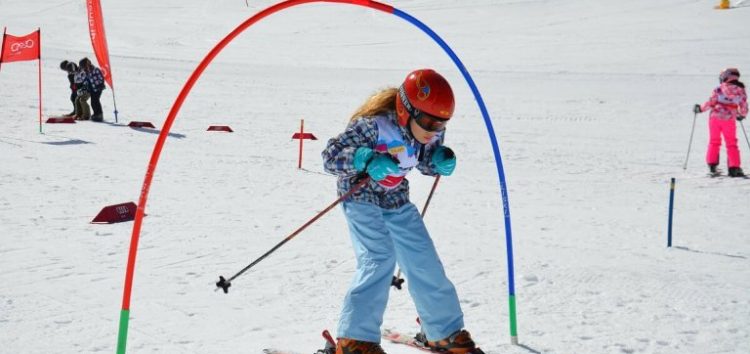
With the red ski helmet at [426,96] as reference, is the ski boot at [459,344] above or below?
below

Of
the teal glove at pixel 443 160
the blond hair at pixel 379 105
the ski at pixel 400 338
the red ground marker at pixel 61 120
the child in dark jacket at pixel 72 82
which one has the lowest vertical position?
the ski at pixel 400 338

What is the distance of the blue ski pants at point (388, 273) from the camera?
4094 mm

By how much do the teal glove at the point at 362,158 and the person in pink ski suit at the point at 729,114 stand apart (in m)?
9.28

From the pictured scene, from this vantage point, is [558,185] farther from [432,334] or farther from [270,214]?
[432,334]

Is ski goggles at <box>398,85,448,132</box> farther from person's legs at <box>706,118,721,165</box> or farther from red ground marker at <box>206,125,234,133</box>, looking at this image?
red ground marker at <box>206,125,234,133</box>

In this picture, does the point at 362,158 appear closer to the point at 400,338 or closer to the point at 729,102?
the point at 400,338

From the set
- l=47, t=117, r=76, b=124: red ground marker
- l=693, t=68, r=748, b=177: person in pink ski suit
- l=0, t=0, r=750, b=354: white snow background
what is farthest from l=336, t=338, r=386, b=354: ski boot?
l=47, t=117, r=76, b=124: red ground marker

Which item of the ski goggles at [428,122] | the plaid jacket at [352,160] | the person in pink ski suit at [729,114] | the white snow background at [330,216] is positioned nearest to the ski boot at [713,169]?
the person in pink ski suit at [729,114]

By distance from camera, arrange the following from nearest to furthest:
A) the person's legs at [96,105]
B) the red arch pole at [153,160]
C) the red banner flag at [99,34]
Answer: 1. the red arch pole at [153,160]
2. the red banner flag at [99,34]
3. the person's legs at [96,105]

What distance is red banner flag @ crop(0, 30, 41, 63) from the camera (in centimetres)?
1477

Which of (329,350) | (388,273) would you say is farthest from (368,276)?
(329,350)

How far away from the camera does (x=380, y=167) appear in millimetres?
3930

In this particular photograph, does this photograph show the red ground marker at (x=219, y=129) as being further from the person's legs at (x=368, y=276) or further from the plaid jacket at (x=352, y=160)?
the person's legs at (x=368, y=276)

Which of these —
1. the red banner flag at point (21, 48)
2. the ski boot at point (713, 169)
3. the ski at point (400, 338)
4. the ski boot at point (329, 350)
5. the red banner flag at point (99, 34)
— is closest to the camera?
the ski boot at point (329, 350)
